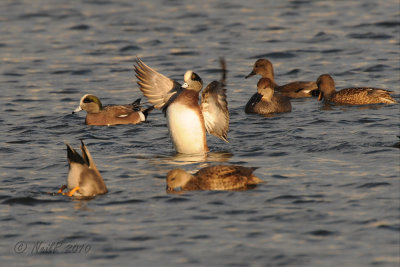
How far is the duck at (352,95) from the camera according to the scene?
661 inches

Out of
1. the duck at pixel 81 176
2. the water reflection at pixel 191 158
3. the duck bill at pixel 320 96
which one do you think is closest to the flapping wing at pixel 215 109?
the water reflection at pixel 191 158

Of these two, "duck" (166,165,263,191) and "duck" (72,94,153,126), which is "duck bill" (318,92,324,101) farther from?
"duck" (166,165,263,191)

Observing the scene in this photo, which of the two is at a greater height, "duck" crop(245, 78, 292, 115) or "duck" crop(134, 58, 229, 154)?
"duck" crop(134, 58, 229, 154)

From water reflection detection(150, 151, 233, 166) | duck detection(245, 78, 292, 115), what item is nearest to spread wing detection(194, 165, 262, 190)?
water reflection detection(150, 151, 233, 166)

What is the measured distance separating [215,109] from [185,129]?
0.59 meters

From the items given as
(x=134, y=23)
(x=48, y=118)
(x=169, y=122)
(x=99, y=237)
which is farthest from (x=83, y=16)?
(x=99, y=237)

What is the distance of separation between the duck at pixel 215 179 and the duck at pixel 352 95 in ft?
Answer: 21.4

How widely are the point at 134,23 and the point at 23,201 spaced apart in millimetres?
15765

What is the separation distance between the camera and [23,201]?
34.9ft

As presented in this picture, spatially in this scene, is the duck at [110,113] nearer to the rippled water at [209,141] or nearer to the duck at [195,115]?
the rippled water at [209,141]

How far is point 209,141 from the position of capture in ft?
48.6

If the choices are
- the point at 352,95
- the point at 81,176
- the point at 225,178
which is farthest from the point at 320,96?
the point at 81,176

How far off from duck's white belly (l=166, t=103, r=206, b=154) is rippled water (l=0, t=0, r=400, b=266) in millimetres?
273

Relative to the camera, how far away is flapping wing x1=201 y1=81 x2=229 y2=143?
1292 centimetres
